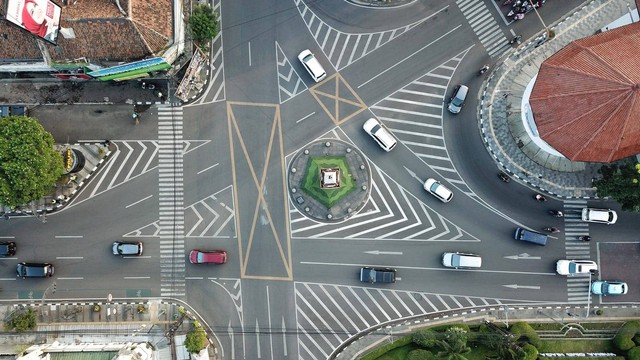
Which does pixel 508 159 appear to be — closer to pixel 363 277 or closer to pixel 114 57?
pixel 363 277

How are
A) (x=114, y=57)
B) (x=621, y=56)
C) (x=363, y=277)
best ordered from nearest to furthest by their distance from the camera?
(x=621, y=56), (x=114, y=57), (x=363, y=277)

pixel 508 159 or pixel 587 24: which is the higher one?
pixel 587 24

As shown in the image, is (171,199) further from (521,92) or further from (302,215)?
(521,92)

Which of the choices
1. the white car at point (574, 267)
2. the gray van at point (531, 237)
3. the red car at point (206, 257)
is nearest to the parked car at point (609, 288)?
the white car at point (574, 267)

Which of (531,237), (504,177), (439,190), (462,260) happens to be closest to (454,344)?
(462,260)

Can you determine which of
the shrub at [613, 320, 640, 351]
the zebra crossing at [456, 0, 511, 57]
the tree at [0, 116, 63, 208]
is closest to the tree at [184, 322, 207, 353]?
the tree at [0, 116, 63, 208]

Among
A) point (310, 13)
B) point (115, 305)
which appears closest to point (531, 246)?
point (310, 13)

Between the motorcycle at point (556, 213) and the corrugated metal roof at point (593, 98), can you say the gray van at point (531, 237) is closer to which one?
the motorcycle at point (556, 213)

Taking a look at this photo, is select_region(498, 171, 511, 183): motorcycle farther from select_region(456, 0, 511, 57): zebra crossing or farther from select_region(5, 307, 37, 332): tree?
select_region(5, 307, 37, 332): tree

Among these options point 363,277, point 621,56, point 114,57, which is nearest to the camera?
point 621,56
